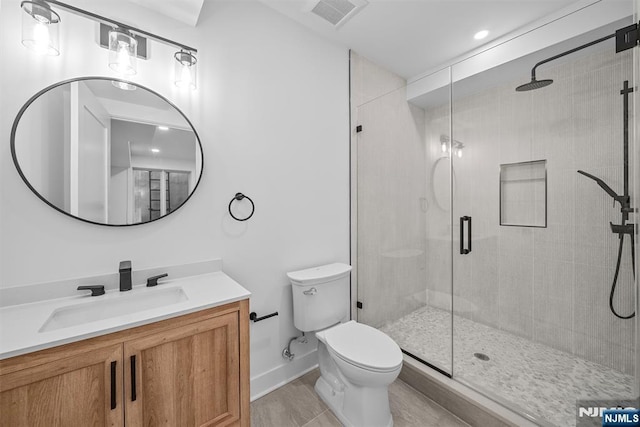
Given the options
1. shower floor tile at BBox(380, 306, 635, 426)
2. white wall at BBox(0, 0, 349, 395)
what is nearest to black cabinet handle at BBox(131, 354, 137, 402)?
white wall at BBox(0, 0, 349, 395)

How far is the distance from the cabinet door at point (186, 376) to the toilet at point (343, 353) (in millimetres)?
619

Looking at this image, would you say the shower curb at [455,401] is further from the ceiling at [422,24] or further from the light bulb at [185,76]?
the ceiling at [422,24]

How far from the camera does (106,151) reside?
1.28 m

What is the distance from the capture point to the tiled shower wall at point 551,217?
1.67 m

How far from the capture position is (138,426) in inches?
37.6

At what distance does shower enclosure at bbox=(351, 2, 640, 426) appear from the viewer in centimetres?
163

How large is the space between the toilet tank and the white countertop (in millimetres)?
545

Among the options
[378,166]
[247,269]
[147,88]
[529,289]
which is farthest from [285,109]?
[529,289]

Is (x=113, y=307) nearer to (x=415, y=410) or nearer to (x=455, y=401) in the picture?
(x=415, y=410)

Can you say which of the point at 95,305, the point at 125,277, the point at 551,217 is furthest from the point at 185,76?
the point at 551,217

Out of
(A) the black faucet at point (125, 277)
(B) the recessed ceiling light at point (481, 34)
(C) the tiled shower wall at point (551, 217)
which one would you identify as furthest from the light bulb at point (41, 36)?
(B) the recessed ceiling light at point (481, 34)

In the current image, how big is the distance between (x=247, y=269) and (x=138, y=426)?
87 cm

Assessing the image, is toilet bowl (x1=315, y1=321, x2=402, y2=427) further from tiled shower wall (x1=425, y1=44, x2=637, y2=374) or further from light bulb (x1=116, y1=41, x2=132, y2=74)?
light bulb (x1=116, y1=41, x2=132, y2=74)

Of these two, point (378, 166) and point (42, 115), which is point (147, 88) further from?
point (378, 166)
